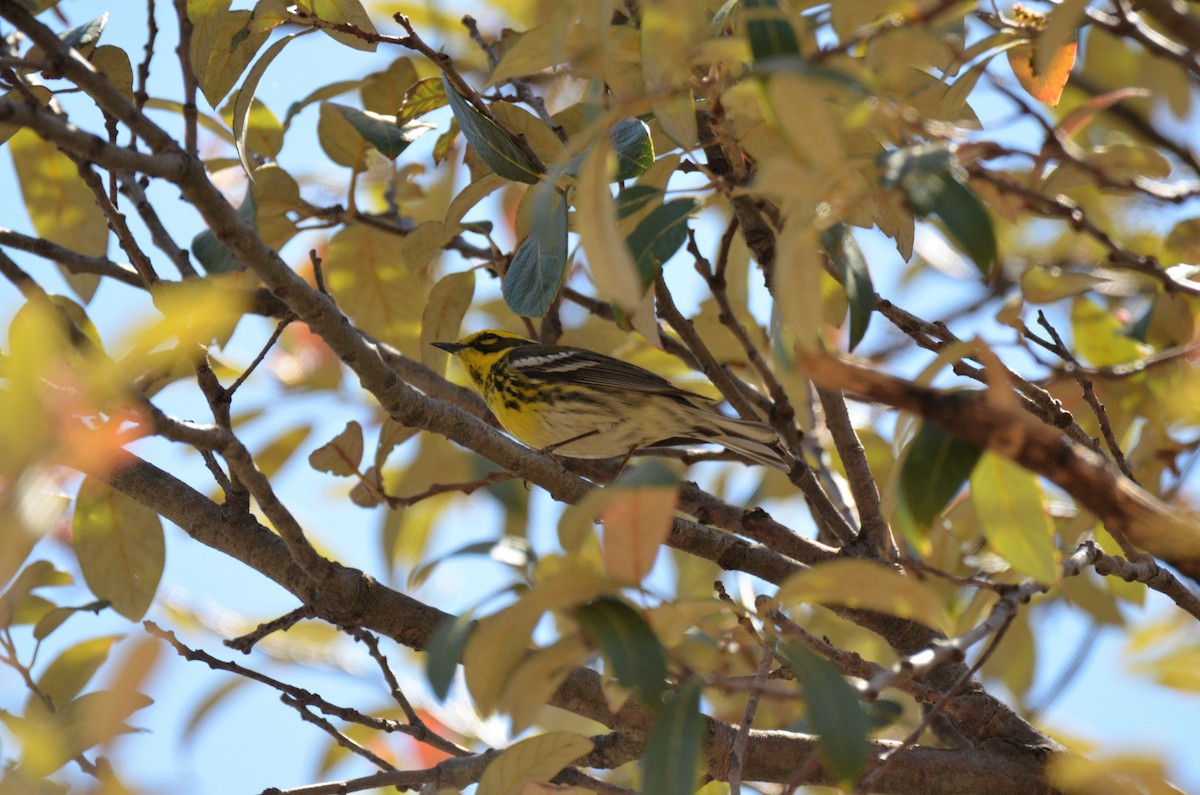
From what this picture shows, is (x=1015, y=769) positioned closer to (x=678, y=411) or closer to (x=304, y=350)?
(x=678, y=411)

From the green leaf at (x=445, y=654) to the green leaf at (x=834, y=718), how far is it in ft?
1.37

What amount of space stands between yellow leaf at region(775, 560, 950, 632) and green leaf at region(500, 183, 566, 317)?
0.70 m

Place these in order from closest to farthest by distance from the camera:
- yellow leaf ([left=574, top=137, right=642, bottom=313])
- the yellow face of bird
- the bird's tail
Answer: yellow leaf ([left=574, top=137, right=642, bottom=313])
the bird's tail
the yellow face of bird

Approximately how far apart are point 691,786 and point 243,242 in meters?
1.04

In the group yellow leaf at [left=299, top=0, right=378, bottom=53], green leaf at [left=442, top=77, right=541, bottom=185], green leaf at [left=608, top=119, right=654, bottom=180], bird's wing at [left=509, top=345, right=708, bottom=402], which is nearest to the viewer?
green leaf at [left=608, top=119, right=654, bottom=180]

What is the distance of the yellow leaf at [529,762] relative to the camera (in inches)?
63.0

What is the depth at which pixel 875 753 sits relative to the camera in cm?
213

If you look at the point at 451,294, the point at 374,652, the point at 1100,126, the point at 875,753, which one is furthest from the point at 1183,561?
the point at 1100,126

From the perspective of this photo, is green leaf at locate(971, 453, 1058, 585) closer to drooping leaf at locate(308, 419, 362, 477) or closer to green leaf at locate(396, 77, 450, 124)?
drooping leaf at locate(308, 419, 362, 477)

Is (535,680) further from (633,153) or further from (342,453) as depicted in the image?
(342,453)

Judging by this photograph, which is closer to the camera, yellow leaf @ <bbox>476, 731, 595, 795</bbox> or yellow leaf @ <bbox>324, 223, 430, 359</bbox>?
yellow leaf @ <bbox>476, 731, 595, 795</bbox>

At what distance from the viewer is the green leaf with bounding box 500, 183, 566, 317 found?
1.78 m

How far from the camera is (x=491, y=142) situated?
6.77 feet

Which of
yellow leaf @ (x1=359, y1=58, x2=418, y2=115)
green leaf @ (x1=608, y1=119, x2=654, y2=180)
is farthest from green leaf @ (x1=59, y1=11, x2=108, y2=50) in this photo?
green leaf @ (x1=608, y1=119, x2=654, y2=180)
